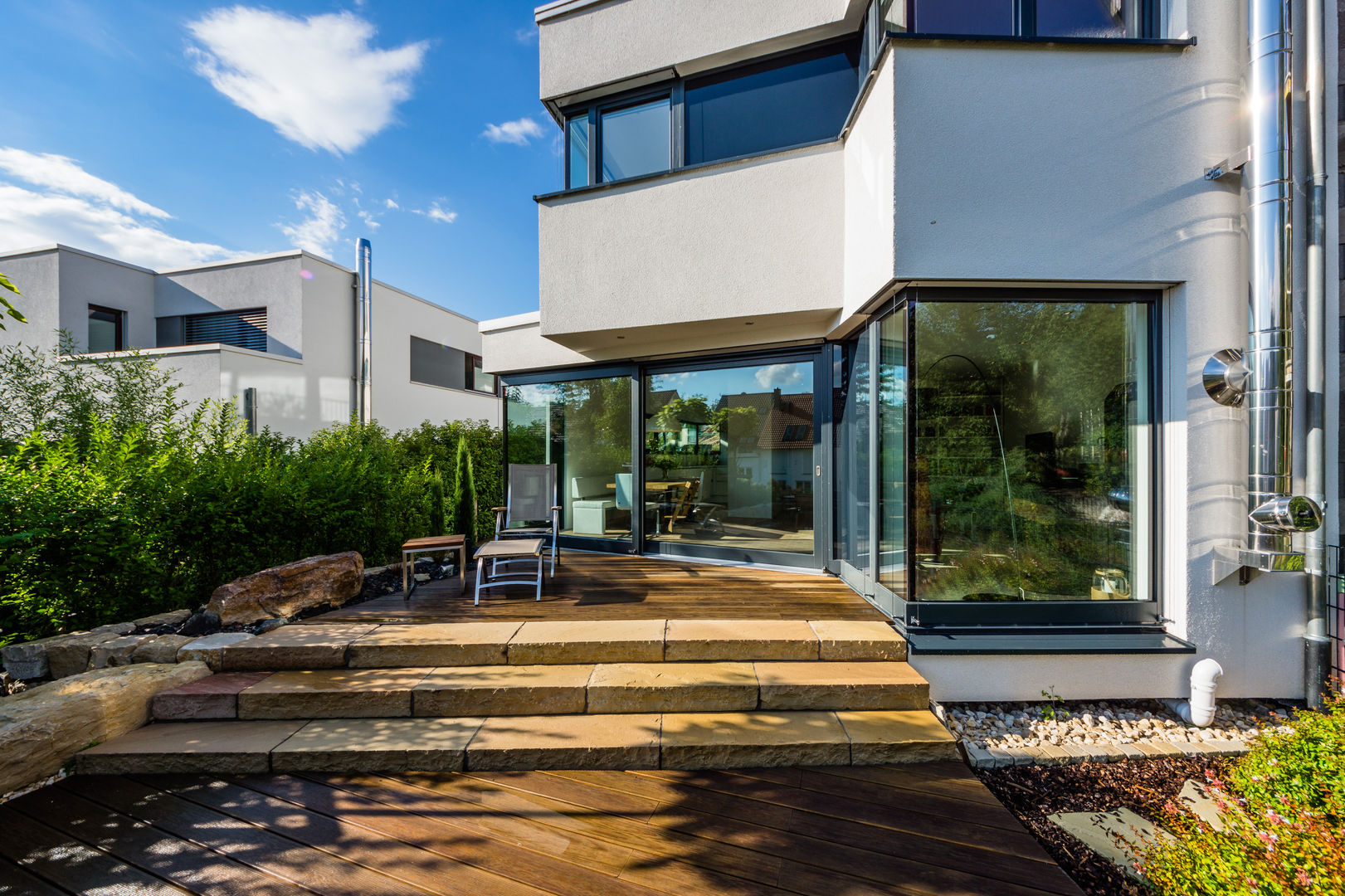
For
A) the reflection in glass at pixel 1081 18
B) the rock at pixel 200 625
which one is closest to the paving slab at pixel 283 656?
the rock at pixel 200 625

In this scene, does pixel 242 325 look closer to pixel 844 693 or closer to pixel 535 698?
pixel 535 698

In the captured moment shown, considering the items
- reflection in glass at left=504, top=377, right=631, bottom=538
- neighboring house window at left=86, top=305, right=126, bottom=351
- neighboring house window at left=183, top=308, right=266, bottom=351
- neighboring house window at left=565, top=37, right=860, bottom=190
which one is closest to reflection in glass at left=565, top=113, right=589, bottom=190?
neighboring house window at left=565, top=37, right=860, bottom=190

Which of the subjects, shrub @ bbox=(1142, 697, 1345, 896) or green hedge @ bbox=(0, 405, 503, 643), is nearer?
shrub @ bbox=(1142, 697, 1345, 896)

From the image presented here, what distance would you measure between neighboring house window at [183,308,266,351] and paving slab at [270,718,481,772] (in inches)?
468

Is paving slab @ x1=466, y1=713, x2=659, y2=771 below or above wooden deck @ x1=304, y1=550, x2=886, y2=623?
below

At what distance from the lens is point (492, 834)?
7.70 feet

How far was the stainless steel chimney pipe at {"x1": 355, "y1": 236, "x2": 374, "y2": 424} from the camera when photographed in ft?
40.7

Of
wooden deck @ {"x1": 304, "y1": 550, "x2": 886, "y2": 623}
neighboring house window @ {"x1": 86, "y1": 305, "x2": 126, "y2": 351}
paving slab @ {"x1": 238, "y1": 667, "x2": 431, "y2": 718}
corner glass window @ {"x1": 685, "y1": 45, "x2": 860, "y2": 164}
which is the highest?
corner glass window @ {"x1": 685, "y1": 45, "x2": 860, "y2": 164}

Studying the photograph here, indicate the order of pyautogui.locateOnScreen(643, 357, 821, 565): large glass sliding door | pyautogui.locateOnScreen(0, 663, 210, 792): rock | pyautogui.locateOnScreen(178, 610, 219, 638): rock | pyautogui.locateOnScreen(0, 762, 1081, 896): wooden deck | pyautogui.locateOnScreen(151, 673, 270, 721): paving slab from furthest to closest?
pyautogui.locateOnScreen(643, 357, 821, 565): large glass sliding door
pyautogui.locateOnScreen(178, 610, 219, 638): rock
pyautogui.locateOnScreen(151, 673, 270, 721): paving slab
pyautogui.locateOnScreen(0, 663, 210, 792): rock
pyautogui.locateOnScreen(0, 762, 1081, 896): wooden deck

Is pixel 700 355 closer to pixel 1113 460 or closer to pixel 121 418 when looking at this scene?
pixel 1113 460

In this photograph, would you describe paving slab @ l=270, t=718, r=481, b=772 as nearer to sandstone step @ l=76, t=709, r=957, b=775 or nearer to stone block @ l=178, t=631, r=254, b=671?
sandstone step @ l=76, t=709, r=957, b=775

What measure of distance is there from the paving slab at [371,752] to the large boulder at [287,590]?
5.63 feet

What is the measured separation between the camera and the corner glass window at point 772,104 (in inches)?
200

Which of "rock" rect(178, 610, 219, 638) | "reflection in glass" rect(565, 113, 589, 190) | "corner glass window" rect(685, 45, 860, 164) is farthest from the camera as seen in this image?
"reflection in glass" rect(565, 113, 589, 190)
